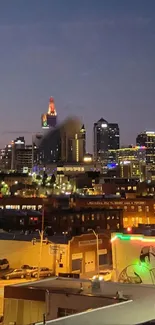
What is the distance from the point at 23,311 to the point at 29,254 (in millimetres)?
13506

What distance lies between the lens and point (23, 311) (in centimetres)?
715

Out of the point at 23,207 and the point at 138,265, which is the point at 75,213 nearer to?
the point at 23,207

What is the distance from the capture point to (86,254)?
20.4m

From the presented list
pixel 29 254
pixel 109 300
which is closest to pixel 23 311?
pixel 109 300

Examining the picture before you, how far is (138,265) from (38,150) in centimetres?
18699

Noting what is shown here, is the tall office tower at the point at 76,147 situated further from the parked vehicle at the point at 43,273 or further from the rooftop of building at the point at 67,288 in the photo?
the rooftop of building at the point at 67,288

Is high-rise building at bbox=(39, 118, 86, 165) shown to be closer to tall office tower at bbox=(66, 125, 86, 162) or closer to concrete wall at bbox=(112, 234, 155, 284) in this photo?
tall office tower at bbox=(66, 125, 86, 162)

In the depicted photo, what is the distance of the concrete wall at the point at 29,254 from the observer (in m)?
19.7

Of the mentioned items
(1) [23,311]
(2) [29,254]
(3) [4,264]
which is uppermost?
(2) [29,254]

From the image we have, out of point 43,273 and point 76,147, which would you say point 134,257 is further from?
point 76,147

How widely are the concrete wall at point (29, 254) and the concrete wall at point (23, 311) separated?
12.4 metres

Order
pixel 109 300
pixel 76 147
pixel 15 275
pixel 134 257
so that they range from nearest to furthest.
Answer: pixel 109 300 < pixel 134 257 < pixel 15 275 < pixel 76 147

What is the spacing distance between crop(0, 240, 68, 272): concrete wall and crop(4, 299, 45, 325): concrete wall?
488 inches

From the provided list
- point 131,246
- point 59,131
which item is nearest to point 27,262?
point 131,246
